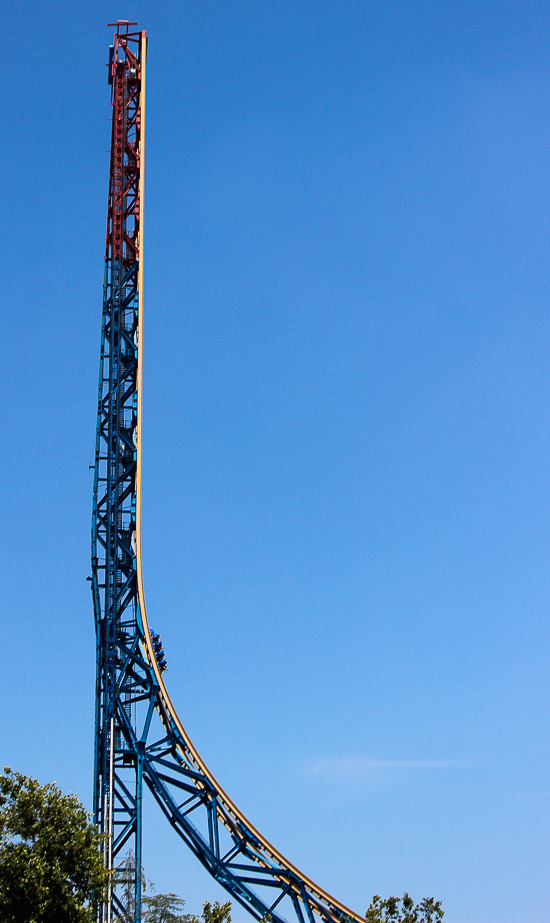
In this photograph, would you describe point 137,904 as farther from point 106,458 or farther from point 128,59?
point 128,59

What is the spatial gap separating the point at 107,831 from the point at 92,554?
47.3ft

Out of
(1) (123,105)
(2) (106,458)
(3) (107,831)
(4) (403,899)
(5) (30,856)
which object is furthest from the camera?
(1) (123,105)

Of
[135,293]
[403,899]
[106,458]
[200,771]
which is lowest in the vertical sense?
[403,899]

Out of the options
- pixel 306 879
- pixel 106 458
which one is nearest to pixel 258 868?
pixel 306 879

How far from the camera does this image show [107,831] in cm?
4884

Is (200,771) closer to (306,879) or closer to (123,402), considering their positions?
(306,879)

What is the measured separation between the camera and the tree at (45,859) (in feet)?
120

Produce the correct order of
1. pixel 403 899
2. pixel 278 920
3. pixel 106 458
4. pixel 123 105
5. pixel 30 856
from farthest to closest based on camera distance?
pixel 123 105 < pixel 106 458 < pixel 278 920 < pixel 403 899 < pixel 30 856

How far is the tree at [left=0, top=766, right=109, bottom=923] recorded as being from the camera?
1442 inches

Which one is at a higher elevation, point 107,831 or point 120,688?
point 120,688

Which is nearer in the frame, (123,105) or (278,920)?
(278,920)

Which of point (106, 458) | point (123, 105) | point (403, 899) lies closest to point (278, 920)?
point (403, 899)

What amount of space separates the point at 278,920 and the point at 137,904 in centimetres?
777

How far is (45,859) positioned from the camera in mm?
37438
